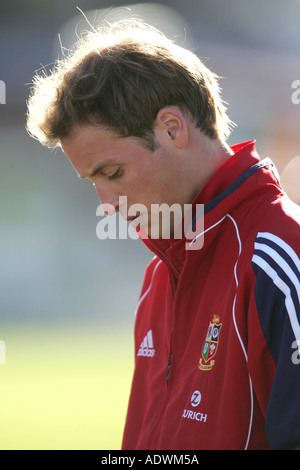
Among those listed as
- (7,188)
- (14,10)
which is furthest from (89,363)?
(14,10)

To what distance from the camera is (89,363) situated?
6129 mm

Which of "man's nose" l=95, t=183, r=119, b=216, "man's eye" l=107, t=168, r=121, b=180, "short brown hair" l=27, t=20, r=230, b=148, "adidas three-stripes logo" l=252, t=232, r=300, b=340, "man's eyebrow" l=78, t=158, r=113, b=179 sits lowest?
"adidas three-stripes logo" l=252, t=232, r=300, b=340

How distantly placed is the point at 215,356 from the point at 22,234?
944 cm

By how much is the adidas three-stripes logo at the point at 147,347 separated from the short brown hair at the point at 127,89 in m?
0.56

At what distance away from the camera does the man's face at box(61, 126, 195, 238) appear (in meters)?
1.49

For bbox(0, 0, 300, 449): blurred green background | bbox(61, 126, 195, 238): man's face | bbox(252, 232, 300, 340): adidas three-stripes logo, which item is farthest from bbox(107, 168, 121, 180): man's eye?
bbox(0, 0, 300, 449): blurred green background

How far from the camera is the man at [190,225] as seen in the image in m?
1.25

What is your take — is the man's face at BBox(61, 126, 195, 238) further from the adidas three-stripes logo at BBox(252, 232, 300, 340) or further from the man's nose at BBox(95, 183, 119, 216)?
the adidas three-stripes logo at BBox(252, 232, 300, 340)

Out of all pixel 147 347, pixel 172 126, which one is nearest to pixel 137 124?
pixel 172 126

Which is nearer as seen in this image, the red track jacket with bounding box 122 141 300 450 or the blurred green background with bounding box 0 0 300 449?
the red track jacket with bounding box 122 141 300 450

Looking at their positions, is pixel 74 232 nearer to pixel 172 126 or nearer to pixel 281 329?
pixel 172 126

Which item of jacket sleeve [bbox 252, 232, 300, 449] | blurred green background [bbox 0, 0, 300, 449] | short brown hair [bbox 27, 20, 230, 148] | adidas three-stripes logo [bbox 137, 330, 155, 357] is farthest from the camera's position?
blurred green background [bbox 0, 0, 300, 449]

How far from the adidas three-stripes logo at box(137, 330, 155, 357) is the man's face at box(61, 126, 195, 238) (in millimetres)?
343

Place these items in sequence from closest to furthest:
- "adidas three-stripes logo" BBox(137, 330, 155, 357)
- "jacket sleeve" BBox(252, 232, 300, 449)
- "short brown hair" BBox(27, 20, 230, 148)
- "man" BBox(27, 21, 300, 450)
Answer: "jacket sleeve" BBox(252, 232, 300, 449) → "man" BBox(27, 21, 300, 450) → "short brown hair" BBox(27, 20, 230, 148) → "adidas three-stripes logo" BBox(137, 330, 155, 357)
